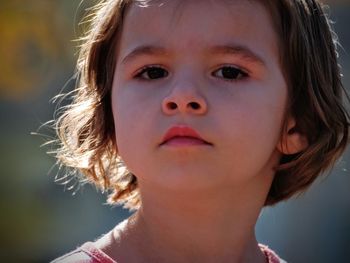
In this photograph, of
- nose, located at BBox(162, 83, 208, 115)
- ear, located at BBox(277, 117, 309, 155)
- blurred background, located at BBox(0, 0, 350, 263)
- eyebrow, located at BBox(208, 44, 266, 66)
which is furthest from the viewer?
blurred background, located at BBox(0, 0, 350, 263)

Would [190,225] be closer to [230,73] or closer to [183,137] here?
[183,137]

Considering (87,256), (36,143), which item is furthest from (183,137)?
(36,143)

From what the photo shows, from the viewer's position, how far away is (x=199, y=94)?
1.72 metres

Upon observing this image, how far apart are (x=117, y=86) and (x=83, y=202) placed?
89.8 inches

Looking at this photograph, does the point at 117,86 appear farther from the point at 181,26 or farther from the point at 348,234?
the point at 348,234

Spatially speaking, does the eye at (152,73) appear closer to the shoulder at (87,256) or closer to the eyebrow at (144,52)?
the eyebrow at (144,52)

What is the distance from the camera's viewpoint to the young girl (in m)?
1.74

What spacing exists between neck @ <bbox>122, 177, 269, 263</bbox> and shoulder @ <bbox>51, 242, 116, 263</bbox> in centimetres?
10

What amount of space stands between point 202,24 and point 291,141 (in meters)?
0.45

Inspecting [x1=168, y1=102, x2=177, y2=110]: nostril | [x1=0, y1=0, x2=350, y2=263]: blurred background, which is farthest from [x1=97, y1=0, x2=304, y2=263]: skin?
[x1=0, y1=0, x2=350, y2=263]: blurred background

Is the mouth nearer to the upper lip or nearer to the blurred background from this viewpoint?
the upper lip

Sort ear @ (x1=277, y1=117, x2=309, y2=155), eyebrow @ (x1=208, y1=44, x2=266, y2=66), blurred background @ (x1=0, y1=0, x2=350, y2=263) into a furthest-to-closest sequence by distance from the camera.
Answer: blurred background @ (x1=0, y1=0, x2=350, y2=263) < ear @ (x1=277, y1=117, x2=309, y2=155) < eyebrow @ (x1=208, y1=44, x2=266, y2=66)

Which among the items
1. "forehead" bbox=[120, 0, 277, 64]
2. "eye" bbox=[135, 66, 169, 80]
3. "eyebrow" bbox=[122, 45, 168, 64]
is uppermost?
"forehead" bbox=[120, 0, 277, 64]

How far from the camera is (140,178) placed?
187cm
